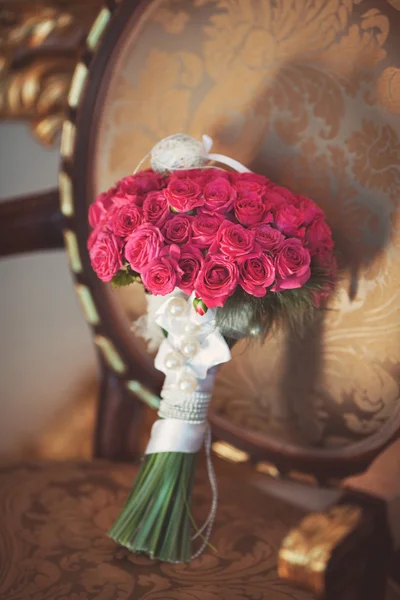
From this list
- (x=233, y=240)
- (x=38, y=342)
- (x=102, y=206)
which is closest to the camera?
(x=233, y=240)

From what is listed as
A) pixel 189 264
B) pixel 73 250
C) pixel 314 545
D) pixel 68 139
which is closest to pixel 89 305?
pixel 73 250

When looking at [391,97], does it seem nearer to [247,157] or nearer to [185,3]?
[247,157]

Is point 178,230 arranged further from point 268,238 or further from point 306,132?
point 306,132

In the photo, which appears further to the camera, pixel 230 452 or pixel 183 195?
pixel 230 452

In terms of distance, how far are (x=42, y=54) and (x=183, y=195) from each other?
25.0 inches

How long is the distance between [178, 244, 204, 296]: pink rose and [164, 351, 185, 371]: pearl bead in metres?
0.09

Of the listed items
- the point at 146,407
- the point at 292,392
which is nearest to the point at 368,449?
the point at 292,392

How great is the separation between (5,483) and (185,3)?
0.63 m

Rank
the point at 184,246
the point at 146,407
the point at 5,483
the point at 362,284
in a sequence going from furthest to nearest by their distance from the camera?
the point at 146,407 → the point at 5,483 → the point at 362,284 → the point at 184,246

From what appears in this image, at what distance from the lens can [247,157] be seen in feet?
2.37

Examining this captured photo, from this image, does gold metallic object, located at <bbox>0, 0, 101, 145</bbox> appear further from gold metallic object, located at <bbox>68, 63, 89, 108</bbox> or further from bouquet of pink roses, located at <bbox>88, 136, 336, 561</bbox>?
bouquet of pink roses, located at <bbox>88, 136, 336, 561</bbox>

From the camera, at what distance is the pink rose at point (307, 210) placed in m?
0.59

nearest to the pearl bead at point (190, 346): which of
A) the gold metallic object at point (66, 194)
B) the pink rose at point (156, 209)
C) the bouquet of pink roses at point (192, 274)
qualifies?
the bouquet of pink roses at point (192, 274)

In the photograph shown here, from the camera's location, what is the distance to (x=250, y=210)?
1.80 ft
